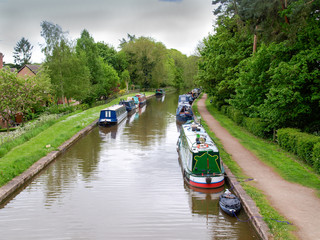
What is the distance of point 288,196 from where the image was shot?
38.7 feet

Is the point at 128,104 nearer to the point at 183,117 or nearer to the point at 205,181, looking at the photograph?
the point at 183,117

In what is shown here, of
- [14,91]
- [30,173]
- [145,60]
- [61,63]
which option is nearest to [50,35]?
[61,63]

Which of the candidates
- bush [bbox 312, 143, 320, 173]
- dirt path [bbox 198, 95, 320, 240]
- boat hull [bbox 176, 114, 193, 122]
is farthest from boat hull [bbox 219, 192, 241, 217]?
boat hull [bbox 176, 114, 193, 122]

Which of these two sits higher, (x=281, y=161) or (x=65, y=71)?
(x=65, y=71)

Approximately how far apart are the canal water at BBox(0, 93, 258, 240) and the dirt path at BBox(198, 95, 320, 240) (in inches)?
59.9

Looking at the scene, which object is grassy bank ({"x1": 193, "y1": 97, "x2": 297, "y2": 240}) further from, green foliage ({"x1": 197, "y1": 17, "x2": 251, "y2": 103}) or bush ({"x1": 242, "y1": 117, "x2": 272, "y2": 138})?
green foliage ({"x1": 197, "y1": 17, "x2": 251, "y2": 103})

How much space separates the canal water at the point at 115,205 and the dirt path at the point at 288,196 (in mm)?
1521

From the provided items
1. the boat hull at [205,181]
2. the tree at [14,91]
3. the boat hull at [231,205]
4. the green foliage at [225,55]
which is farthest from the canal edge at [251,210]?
the tree at [14,91]

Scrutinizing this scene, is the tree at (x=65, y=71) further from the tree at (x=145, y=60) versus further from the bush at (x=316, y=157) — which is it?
the tree at (x=145, y=60)

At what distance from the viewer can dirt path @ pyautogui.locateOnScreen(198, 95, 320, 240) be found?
31.2 feet

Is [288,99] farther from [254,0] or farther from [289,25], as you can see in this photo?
[254,0]

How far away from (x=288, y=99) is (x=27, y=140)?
737 inches

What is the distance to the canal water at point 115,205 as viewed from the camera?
1024 cm

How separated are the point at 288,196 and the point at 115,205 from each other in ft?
22.5
